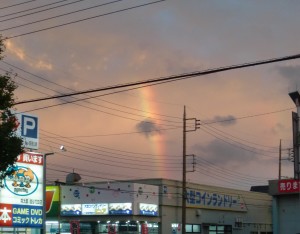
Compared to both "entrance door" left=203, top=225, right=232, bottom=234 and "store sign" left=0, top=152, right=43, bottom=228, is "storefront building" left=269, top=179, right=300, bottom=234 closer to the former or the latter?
"store sign" left=0, top=152, right=43, bottom=228

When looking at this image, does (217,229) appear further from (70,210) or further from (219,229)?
(70,210)

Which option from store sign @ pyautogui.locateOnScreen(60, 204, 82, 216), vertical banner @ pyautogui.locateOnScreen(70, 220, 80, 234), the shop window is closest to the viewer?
vertical banner @ pyautogui.locateOnScreen(70, 220, 80, 234)

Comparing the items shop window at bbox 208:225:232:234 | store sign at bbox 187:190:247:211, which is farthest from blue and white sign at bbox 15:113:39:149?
shop window at bbox 208:225:232:234

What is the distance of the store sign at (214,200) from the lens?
5669cm

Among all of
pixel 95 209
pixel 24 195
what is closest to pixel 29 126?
pixel 24 195

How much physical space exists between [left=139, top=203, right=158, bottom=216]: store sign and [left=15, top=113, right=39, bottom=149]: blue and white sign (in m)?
18.7

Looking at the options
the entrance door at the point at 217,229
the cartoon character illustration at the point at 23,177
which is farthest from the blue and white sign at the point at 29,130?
the entrance door at the point at 217,229

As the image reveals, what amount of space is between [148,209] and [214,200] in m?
11.2

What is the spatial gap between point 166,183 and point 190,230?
612 cm

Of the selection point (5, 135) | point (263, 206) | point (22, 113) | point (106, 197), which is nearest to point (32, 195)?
point (22, 113)

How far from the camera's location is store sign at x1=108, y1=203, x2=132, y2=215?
49812 millimetres

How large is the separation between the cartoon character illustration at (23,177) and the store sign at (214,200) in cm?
2531

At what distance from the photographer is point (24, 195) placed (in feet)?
107

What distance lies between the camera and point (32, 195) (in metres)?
32.9
